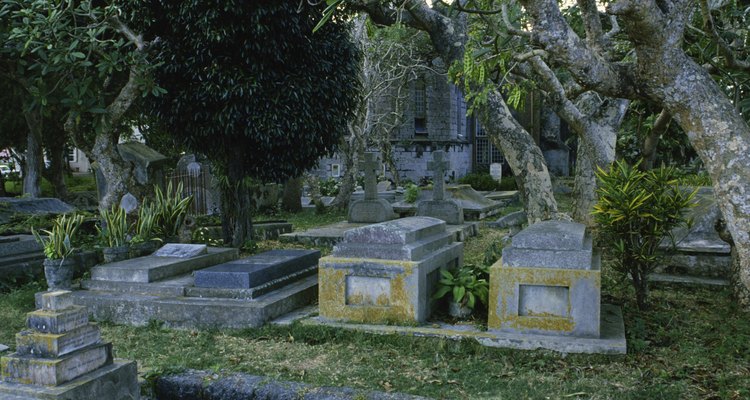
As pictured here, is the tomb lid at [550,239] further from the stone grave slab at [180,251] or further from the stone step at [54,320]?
the stone grave slab at [180,251]

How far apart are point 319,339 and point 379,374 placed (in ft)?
3.66

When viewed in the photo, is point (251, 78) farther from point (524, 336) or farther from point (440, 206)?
point (440, 206)

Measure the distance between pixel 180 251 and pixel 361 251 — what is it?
2746mm

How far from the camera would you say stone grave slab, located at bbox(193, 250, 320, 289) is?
6.70m

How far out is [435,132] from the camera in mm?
33750

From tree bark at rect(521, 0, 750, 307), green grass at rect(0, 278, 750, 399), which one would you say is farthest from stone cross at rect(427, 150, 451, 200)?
tree bark at rect(521, 0, 750, 307)

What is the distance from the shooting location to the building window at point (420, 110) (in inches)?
1329

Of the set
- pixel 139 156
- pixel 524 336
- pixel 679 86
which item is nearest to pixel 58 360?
Answer: pixel 524 336

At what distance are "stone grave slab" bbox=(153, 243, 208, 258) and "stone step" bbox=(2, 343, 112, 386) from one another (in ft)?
Result: 11.8

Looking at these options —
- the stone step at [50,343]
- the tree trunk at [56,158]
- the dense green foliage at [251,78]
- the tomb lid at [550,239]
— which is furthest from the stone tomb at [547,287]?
the tree trunk at [56,158]

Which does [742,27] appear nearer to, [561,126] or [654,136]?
[654,136]

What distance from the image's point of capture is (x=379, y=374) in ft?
16.0

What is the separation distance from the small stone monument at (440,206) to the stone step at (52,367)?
10.2m

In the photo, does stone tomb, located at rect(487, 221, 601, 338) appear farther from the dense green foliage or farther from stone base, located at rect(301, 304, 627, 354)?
the dense green foliage
